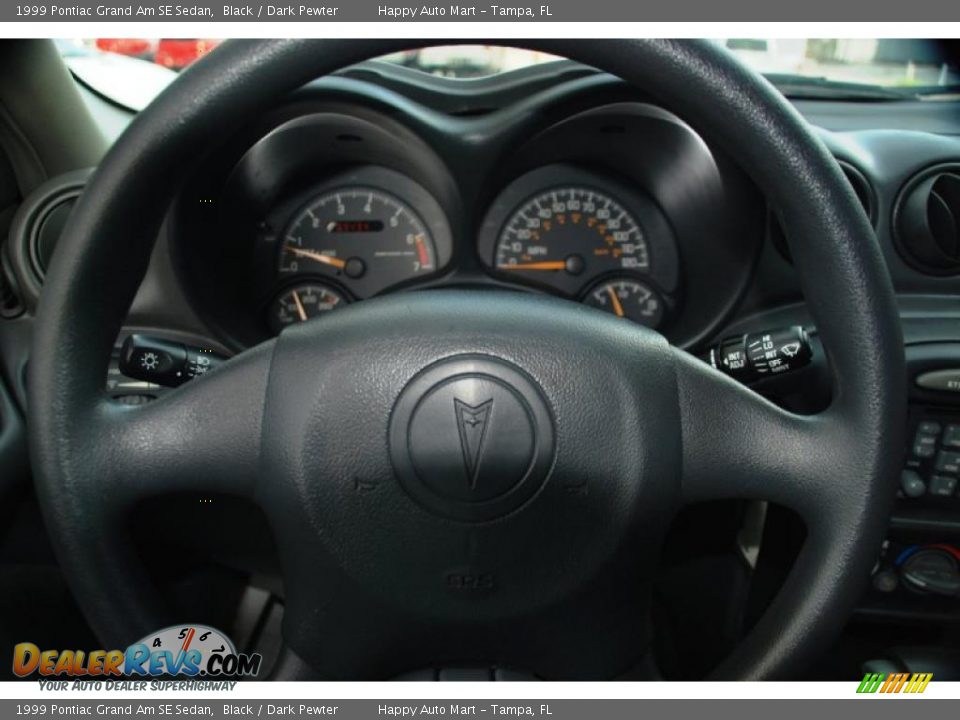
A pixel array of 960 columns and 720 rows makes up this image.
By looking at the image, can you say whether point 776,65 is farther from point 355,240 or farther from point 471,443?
point 471,443

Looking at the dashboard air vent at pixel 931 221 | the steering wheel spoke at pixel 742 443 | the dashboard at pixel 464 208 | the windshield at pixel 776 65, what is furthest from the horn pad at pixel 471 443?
the dashboard air vent at pixel 931 221

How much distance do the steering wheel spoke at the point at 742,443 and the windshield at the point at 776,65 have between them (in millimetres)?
820

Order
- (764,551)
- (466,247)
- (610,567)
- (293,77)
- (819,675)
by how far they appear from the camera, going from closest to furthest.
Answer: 1. (293,77)
2. (610,567)
3. (819,675)
4. (764,551)
5. (466,247)

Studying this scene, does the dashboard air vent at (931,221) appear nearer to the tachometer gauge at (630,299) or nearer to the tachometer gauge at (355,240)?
the tachometer gauge at (630,299)

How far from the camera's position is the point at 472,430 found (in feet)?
3.18

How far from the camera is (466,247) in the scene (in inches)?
71.1

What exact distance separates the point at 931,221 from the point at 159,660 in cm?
144

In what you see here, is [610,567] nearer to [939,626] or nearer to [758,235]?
[758,235]

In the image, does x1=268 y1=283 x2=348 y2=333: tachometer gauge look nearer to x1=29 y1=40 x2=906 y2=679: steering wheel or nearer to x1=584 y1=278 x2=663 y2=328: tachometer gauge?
x1=584 y1=278 x2=663 y2=328: tachometer gauge

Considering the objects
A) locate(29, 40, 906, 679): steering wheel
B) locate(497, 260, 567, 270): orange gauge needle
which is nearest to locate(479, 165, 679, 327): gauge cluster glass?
locate(497, 260, 567, 270): orange gauge needle

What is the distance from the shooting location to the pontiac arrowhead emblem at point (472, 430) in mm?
961
